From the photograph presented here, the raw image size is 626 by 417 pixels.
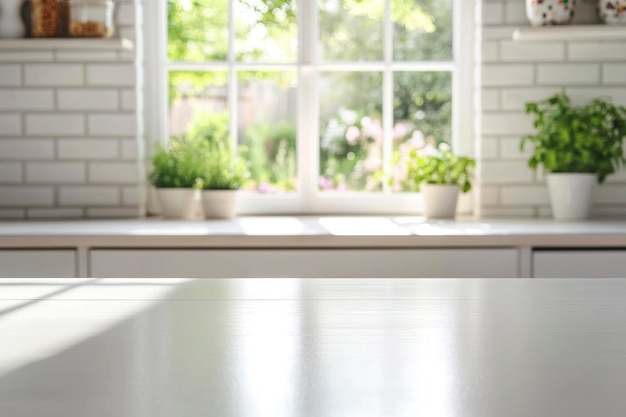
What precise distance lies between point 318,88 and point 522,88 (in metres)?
0.78

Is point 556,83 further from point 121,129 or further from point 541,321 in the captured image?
point 541,321

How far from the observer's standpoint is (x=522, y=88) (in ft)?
10.8

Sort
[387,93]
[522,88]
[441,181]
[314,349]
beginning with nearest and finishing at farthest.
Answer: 1. [314,349]
2. [441,181]
3. [522,88]
4. [387,93]

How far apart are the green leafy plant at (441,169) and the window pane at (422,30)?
432 millimetres

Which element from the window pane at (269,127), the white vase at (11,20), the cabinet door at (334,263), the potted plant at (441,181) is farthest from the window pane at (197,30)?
the cabinet door at (334,263)

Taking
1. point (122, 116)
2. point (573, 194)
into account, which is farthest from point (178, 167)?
point (573, 194)

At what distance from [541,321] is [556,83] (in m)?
2.37

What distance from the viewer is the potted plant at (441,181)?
317cm

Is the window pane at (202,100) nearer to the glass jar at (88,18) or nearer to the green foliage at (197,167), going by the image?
the green foliage at (197,167)

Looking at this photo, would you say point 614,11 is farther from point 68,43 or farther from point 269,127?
point 68,43

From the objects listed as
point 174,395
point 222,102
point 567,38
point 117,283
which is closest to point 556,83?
point 567,38

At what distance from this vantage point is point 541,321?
1.07m

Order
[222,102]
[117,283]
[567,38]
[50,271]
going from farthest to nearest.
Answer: [222,102]
[567,38]
[50,271]
[117,283]

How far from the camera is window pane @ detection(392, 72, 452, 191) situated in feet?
11.4
